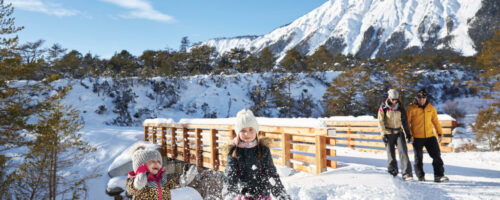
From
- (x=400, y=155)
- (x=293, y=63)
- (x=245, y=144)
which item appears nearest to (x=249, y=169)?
(x=245, y=144)

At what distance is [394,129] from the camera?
596 cm

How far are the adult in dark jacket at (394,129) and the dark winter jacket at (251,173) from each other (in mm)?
3859

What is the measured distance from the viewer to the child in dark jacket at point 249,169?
9.44ft

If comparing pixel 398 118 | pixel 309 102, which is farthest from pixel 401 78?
pixel 398 118

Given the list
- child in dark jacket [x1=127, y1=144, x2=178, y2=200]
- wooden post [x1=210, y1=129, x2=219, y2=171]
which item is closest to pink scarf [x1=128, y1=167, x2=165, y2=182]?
child in dark jacket [x1=127, y1=144, x2=178, y2=200]

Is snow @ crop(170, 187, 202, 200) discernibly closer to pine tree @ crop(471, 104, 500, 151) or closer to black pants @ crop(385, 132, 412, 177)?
black pants @ crop(385, 132, 412, 177)

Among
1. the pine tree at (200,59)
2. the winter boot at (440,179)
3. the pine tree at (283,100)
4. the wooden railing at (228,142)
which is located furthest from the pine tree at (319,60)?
the winter boot at (440,179)

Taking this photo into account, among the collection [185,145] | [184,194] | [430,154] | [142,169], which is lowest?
[184,194]

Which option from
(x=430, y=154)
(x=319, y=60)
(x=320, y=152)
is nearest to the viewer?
(x=430, y=154)

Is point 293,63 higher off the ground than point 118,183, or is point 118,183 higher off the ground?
point 293,63

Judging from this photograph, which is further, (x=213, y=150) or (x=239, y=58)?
(x=239, y=58)

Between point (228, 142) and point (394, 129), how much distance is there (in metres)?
4.17

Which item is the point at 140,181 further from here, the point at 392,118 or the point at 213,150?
the point at 213,150

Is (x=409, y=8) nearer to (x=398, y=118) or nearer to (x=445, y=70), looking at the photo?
(x=445, y=70)
